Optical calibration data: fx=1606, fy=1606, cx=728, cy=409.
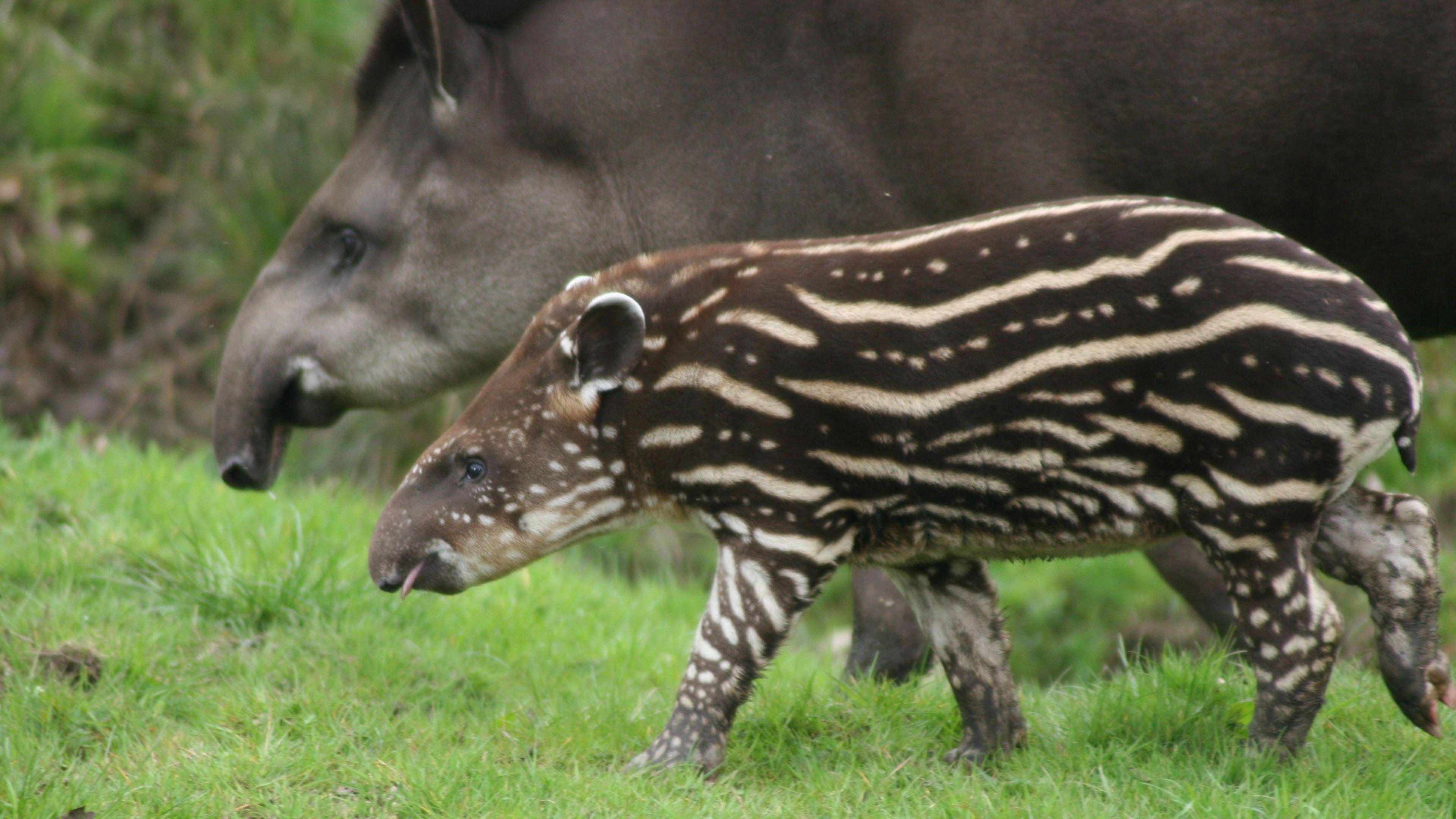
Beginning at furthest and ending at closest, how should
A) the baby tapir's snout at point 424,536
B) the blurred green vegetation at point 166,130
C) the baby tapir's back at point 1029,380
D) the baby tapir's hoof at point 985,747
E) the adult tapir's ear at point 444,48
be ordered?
the blurred green vegetation at point 166,130
the adult tapir's ear at point 444,48
the baby tapir's snout at point 424,536
the baby tapir's hoof at point 985,747
the baby tapir's back at point 1029,380

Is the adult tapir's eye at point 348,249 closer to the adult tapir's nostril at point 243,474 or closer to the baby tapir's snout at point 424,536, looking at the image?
the adult tapir's nostril at point 243,474

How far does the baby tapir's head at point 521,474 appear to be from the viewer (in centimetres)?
486

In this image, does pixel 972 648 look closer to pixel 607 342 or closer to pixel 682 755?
pixel 682 755

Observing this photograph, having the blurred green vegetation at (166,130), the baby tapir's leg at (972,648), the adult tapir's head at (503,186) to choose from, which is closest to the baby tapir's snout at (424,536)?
the baby tapir's leg at (972,648)

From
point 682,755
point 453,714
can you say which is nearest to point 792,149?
point 453,714

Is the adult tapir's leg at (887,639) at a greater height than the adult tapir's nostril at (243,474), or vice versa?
the adult tapir's nostril at (243,474)

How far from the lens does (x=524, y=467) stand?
4938 mm

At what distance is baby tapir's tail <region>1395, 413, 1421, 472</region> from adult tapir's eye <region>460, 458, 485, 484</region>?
2.64 metres

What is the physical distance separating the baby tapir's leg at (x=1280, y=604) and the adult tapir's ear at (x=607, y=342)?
5.42 ft

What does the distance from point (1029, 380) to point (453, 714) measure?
2393 millimetres

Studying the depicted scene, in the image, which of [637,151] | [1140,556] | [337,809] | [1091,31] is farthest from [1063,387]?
[1140,556]

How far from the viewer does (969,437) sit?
4.49m

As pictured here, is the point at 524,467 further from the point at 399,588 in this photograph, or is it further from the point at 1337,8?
the point at 1337,8

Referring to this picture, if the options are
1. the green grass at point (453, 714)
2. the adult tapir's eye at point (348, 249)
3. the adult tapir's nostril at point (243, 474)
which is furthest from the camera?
the adult tapir's eye at point (348, 249)
